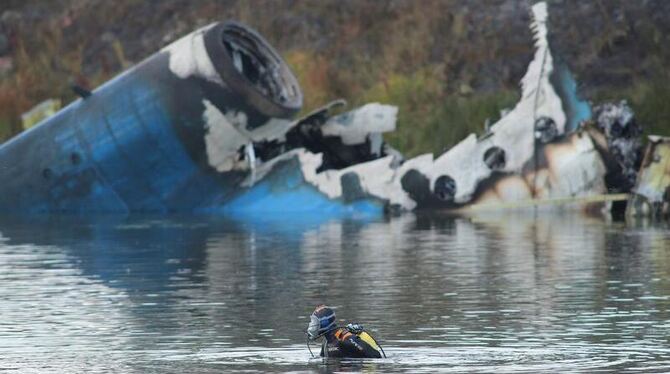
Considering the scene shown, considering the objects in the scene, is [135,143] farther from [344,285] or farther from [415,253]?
[344,285]

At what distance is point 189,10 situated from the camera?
82375mm

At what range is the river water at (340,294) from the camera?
23359mm

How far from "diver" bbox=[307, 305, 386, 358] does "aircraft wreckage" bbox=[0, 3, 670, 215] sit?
89.1 feet

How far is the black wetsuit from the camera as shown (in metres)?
22.5

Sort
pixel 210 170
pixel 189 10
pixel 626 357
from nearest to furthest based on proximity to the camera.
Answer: pixel 626 357
pixel 210 170
pixel 189 10

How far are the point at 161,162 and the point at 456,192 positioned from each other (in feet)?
25.1

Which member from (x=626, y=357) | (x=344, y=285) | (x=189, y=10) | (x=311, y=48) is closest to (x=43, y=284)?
(x=344, y=285)

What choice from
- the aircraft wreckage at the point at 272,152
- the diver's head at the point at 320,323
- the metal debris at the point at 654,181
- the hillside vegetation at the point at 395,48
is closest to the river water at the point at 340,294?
the diver's head at the point at 320,323

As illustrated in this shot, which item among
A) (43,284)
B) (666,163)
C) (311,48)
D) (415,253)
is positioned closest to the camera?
(43,284)

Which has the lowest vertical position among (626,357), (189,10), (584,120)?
(626,357)

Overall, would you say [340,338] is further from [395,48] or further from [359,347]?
[395,48]

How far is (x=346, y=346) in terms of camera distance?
Answer: 74.0ft

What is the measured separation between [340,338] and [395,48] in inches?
2015

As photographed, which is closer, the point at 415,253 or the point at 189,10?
the point at 415,253
